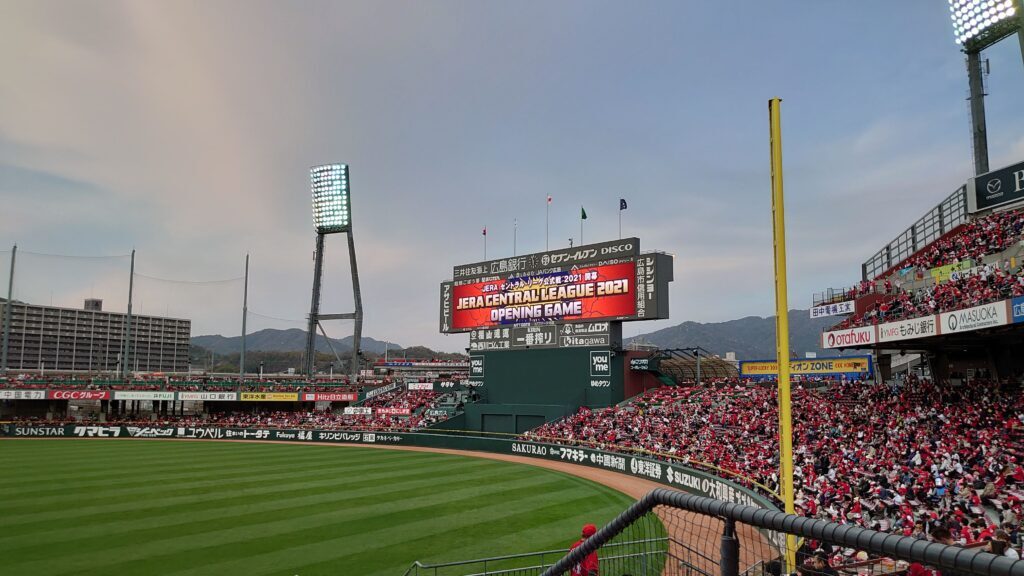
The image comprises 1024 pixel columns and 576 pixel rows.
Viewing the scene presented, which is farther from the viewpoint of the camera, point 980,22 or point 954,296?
point 980,22

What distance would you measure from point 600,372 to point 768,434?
48.5 feet

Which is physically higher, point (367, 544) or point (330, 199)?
point (330, 199)

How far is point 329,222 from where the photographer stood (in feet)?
199

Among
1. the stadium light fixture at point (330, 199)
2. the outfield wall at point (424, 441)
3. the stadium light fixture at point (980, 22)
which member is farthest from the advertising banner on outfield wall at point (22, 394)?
the stadium light fixture at point (980, 22)

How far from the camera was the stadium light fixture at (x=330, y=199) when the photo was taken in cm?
5981

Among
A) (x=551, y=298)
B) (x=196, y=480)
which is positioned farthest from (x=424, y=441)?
(x=196, y=480)

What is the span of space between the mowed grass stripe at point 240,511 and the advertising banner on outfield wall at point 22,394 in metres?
40.2

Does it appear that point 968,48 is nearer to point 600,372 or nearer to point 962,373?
point 962,373

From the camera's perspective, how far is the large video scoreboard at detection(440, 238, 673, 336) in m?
36.7

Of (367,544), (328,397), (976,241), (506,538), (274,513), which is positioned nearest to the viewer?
(367,544)

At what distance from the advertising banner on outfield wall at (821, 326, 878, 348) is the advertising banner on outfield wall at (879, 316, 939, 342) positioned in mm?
502

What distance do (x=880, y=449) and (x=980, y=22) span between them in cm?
2477

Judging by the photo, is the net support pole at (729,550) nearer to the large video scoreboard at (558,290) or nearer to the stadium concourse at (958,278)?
the stadium concourse at (958,278)

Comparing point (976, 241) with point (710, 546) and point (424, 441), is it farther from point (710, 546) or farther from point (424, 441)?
point (424, 441)
